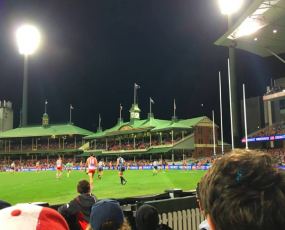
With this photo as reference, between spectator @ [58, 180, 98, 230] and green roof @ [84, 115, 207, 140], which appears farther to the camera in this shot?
green roof @ [84, 115, 207, 140]

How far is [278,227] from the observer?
1234 mm

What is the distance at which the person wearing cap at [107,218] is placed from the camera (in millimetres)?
2904

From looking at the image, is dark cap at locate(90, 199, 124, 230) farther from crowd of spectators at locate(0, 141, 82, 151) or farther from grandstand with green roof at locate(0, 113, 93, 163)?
crowd of spectators at locate(0, 141, 82, 151)

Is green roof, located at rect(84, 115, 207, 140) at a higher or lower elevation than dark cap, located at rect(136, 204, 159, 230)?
higher

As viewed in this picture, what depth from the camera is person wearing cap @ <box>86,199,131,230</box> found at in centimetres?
290

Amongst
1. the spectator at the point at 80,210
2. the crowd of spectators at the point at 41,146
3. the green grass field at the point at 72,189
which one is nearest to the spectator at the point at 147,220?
the spectator at the point at 80,210

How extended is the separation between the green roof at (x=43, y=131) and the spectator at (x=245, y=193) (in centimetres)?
8371

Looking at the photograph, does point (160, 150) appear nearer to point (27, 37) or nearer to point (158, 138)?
point (158, 138)

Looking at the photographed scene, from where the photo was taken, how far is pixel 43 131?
84875 millimetres

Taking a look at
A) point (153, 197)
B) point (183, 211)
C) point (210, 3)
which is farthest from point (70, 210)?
point (210, 3)

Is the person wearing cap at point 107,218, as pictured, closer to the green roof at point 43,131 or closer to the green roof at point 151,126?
the green roof at point 151,126

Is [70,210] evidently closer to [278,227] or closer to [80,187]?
[80,187]

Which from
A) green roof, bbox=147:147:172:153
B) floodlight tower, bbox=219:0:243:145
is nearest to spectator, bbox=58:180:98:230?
floodlight tower, bbox=219:0:243:145

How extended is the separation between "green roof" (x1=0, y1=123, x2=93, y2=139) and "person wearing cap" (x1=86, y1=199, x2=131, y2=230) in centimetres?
8191
